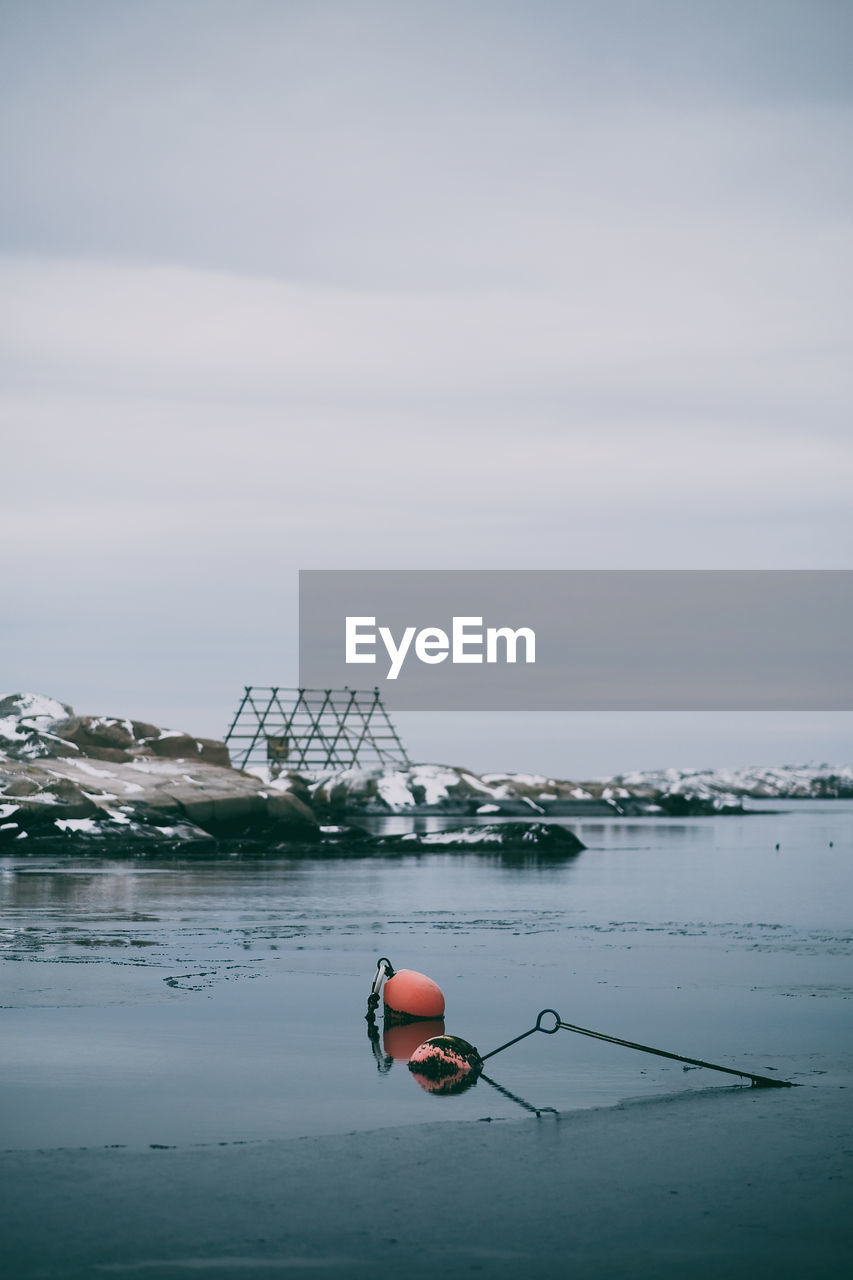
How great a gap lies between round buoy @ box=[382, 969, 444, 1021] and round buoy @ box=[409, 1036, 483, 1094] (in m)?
2.30

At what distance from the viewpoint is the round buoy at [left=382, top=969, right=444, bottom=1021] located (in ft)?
45.4

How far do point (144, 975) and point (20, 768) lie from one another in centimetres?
4010

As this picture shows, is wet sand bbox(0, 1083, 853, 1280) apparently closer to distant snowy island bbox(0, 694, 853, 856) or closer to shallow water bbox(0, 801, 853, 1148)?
shallow water bbox(0, 801, 853, 1148)

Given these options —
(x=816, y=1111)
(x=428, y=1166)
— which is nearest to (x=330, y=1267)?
(x=428, y=1166)

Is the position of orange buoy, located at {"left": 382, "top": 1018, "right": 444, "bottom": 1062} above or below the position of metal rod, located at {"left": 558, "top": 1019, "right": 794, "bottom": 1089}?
below

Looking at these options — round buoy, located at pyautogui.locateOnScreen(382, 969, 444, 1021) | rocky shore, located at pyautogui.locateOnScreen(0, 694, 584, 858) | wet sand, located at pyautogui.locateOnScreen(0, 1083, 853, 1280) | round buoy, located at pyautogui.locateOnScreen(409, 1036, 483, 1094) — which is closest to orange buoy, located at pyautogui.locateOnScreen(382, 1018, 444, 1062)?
round buoy, located at pyautogui.locateOnScreen(382, 969, 444, 1021)

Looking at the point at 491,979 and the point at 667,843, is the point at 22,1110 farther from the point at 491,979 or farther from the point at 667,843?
the point at 667,843

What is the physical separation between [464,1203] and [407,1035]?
19.3 feet

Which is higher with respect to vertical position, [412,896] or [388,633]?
[388,633]

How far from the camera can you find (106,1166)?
8.11 meters

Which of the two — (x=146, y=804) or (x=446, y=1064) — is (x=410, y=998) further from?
(x=146, y=804)

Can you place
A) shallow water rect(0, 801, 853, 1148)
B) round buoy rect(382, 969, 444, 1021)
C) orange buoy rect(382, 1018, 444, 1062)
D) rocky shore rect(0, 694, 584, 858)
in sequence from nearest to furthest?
shallow water rect(0, 801, 853, 1148) < orange buoy rect(382, 1018, 444, 1062) < round buoy rect(382, 969, 444, 1021) < rocky shore rect(0, 694, 584, 858)

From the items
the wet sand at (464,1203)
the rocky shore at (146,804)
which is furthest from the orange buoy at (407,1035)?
the rocky shore at (146,804)

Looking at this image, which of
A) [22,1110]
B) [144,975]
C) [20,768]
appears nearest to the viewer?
[22,1110]
